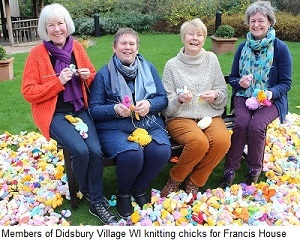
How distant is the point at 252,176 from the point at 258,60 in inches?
41.5

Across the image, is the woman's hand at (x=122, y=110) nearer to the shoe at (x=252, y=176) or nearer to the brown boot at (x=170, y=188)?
the brown boot at (x=170, y=188)

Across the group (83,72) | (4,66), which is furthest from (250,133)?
(4,66)

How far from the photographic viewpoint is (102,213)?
2.96 m

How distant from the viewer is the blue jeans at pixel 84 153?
9.36 ft

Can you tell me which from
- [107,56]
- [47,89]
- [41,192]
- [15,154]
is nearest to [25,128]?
[15,154]

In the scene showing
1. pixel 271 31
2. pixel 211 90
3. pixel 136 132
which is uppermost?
pixel 271 31

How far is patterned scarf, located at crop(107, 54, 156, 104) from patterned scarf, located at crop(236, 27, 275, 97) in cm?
91

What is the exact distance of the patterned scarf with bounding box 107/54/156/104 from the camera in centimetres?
309

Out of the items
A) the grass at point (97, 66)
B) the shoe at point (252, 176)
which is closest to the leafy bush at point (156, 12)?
the grass at point (97, 66)

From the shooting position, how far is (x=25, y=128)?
191 inches

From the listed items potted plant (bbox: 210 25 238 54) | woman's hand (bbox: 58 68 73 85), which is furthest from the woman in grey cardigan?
potted plant (bbox: 210 25 238 54)
